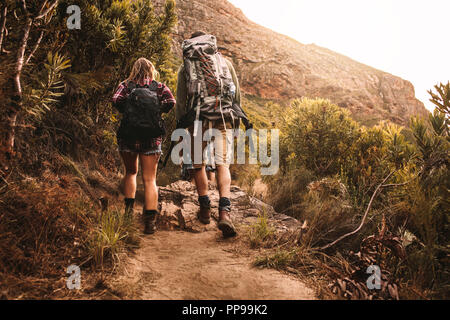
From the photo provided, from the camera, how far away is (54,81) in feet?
8.08

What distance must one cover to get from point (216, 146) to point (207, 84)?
724 mm

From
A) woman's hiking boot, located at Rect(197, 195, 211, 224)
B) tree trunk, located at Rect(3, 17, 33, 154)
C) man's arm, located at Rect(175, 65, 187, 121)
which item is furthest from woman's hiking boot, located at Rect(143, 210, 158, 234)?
tree trunk, located at Rect(3, 17, 33, 154)

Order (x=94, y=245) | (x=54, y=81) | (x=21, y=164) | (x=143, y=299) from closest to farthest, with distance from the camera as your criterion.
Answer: (x=143, y=299), (x=94, y=245), (x=54, y=81), (x=21, y=164)

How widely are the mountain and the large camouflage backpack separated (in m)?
35.7

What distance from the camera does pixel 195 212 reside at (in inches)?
145

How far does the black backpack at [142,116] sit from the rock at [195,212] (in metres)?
1.16

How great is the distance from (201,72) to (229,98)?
0.44 metres

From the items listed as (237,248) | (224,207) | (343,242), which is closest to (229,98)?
(224,207)

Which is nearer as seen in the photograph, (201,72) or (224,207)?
(224,207)

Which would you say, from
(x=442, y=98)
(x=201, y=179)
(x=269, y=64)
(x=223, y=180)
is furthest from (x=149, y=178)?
(x=269, y=64)

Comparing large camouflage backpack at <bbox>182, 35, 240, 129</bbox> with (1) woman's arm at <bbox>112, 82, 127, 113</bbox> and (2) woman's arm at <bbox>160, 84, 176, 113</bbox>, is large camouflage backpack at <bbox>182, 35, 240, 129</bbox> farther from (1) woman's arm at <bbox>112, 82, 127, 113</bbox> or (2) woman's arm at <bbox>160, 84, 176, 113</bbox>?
(1) woman's arm at <bbox>112, 82, 127, 113</bbox>

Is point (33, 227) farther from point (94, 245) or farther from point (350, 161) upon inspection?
point (350, 161)

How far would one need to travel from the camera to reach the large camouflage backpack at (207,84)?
3123mm

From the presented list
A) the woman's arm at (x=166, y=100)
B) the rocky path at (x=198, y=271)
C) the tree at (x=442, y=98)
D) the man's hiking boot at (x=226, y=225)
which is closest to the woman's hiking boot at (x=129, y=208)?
the rocky path at (x=198, y=271)
